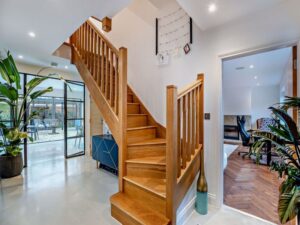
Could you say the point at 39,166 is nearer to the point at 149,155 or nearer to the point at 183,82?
the point at 149,155

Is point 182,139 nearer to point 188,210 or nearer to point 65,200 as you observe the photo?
point 188,210

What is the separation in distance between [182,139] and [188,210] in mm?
1046

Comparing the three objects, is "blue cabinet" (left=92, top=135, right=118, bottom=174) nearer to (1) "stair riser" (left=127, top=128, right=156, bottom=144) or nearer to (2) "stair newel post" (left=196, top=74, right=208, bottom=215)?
(1) "stair riser" (left=127, top=128, right=156, bottom=144)

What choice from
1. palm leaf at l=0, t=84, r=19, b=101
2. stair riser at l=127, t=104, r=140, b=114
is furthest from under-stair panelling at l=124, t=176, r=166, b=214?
palm leaf at l=0, t=84, r=19, b=101

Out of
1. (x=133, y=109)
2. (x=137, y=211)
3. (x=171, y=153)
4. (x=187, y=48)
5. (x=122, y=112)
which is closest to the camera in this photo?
(x=171, y=153)

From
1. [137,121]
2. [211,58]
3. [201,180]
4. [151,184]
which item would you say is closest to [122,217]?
[151,184]

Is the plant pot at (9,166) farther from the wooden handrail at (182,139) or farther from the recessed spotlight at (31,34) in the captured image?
the wooden handrail at (182,139)

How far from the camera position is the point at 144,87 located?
3.57 meters

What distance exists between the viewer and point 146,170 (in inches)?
90.7

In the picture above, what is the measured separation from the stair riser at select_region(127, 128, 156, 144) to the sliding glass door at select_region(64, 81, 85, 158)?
318cm

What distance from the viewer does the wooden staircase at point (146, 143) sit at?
5.93 ft

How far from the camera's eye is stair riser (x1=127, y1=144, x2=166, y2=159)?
2.51 m

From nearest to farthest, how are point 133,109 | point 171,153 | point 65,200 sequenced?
point 171,153
point 65,200
point 133,109

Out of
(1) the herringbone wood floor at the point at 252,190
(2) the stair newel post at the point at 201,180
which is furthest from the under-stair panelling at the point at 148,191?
(1) the herringbone wood floor at the point at 252,190
